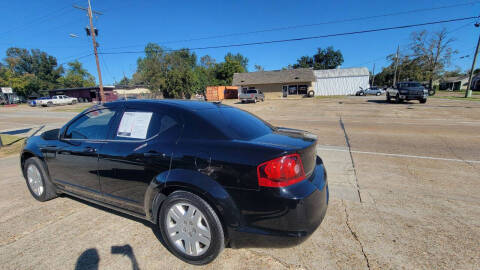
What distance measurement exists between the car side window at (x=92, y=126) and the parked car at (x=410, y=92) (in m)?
22.4

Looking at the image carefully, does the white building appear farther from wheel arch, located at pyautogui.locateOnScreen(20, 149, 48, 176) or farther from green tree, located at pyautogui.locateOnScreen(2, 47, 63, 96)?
green tree, located at pyautogui.locateOnScreen(2, 47, 63, 96)

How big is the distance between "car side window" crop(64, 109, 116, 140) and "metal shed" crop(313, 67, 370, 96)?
44.9 m

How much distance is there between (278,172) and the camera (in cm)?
187

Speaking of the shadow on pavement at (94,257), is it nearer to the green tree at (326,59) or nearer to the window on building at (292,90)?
the window on building at (292,90)

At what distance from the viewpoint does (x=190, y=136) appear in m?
2.16

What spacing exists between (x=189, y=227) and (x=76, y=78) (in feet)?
315

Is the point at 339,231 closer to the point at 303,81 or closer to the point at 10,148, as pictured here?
the point at 10,148

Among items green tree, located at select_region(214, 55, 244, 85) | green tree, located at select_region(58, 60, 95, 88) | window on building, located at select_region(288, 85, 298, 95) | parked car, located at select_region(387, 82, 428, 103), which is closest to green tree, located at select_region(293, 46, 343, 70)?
green tree, located at select_region(214, 55, 244, 85)

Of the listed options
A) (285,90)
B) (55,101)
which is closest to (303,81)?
(285,90)

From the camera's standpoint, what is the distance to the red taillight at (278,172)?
1.85 m

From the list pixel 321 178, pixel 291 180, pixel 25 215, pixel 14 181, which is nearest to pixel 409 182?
pixel 321 178

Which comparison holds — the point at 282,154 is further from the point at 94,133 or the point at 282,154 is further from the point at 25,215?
the point at 25,215

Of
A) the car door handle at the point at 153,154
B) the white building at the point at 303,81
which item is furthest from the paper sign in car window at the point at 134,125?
the white building at the point at 303,81

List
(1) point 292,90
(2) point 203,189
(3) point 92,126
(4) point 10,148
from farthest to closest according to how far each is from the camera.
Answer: (1) point 292,90, (4) point 10,148, (3) point 92,126, (2) point 203,189
